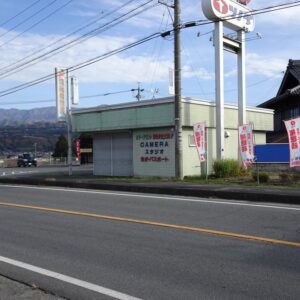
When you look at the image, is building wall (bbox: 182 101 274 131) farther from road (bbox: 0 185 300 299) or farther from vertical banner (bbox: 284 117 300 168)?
road (bbox: 0 185 300 299)

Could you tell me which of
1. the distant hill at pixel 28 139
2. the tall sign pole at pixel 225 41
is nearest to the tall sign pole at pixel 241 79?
the tall sign pole at pixel 225 41

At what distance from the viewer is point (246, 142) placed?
22.0 m

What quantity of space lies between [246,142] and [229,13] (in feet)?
21.2

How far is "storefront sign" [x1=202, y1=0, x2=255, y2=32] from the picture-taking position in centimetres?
2217

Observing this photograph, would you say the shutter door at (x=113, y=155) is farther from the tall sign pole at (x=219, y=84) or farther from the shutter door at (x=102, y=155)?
the tall sign pole at (x=219, y=84)

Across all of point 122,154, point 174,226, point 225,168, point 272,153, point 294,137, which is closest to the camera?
point 174,226

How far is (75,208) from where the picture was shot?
42.1ft

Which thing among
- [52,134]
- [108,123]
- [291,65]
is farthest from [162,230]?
[52,134]

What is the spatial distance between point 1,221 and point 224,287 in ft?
22.4

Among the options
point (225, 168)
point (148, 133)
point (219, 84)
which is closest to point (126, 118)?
point (148, 133)

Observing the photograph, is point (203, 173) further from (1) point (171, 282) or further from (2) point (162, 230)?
(1) point (171, 282)

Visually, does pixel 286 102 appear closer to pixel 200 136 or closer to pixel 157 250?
pixel 200 136

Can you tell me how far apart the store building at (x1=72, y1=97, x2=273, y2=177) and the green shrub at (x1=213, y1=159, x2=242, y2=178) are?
7.91 feet

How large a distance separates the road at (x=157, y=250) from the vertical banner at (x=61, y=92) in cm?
1806
